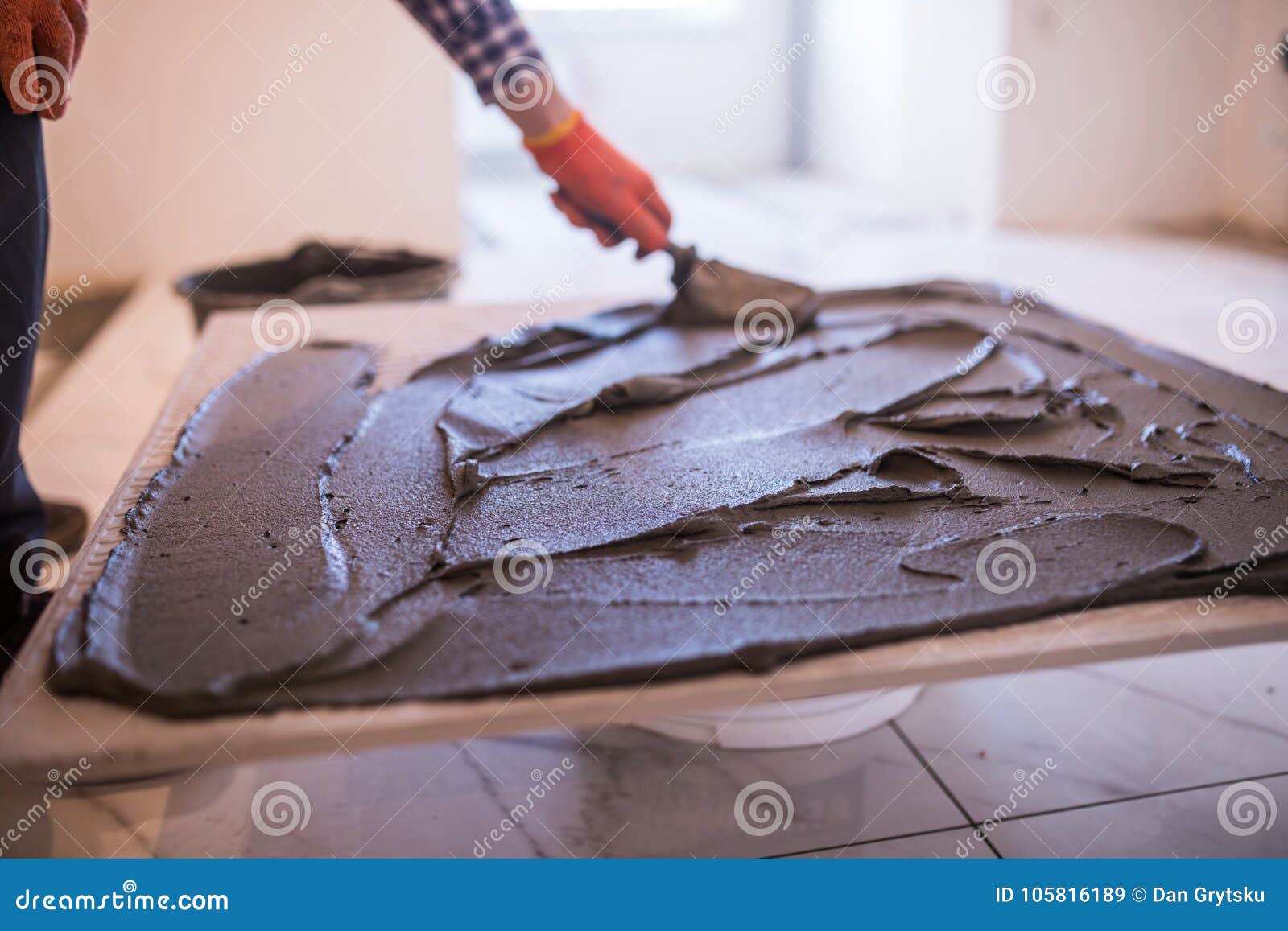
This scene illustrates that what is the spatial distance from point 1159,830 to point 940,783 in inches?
9.5

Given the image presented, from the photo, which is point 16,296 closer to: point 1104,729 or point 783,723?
point 783,723

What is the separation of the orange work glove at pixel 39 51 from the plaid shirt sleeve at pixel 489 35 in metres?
0.53

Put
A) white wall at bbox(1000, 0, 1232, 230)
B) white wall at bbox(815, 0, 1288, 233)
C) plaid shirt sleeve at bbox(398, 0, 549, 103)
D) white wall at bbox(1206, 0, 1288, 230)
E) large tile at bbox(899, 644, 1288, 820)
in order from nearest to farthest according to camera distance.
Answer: large tile at bbox(899, 644, 1288, 820) → plaid shirt sleeve at bbox(398, 0, 549, 103) → white wall at bbox(1206, 0, 1288, 230) → white wall at bbox(815, 0, 1288, 233) → white wall at bbox(1000, 0, 1232, 230)

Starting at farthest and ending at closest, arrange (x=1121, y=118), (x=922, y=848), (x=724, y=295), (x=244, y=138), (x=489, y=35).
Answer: (x=1121, y=118)
(x=244, y=138)
(x=724, y=295)
(x=489, y=35)
(x=922, y=848)

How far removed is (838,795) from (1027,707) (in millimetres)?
334

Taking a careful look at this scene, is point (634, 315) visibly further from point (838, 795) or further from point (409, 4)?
point (838, 795)

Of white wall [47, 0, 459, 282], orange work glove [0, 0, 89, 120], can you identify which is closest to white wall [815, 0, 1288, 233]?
white wall [47, 0, 459, 282]

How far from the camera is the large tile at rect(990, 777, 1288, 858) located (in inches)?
44.1

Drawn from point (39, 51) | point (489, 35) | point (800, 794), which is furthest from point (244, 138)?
point (800, 794)

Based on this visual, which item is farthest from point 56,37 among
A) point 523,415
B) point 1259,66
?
point 1259,66

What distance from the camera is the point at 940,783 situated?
1.25 meters

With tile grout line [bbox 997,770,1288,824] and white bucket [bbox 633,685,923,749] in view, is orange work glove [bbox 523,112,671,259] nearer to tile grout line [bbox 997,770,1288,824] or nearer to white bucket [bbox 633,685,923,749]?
white bucket [bbox 633,685,923,749]

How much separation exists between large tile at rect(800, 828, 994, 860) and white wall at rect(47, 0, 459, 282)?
116 inches

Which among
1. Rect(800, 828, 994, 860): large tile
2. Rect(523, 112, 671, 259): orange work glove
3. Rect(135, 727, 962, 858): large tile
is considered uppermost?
Rect(523, 112, 671, 259): orange work glove
